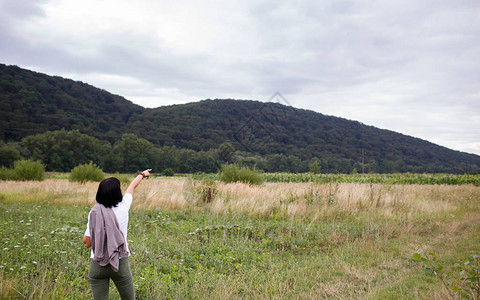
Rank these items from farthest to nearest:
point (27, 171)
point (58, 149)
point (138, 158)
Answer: point (138, 158)
point (58, 149)
point (27, 171)

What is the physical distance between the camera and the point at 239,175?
1750cm

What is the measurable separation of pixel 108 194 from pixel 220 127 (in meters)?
96.2

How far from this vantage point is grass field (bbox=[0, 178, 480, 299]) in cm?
408

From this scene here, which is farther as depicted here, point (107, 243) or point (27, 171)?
point (27, 171)

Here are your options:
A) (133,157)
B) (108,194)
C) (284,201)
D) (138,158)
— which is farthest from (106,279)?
(133,157)

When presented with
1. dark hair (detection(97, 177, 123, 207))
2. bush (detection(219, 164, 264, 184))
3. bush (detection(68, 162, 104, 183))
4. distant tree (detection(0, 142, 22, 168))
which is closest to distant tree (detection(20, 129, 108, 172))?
distant tree (detection(0, 142, 22, 168))

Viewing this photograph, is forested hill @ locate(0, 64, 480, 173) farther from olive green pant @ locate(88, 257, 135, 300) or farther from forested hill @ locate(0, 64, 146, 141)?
olive green pant @ locate(88, 257, 135, 300)

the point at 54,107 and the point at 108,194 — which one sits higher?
the point at 54,107

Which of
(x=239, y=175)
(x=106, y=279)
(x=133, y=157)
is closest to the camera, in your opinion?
(x=106, y=279)

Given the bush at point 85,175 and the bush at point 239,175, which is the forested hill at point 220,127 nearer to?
the bush at point 85,175

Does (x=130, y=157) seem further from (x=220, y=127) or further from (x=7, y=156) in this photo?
(x=220, y=127)

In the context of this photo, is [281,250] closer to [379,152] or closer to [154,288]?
[154,288]

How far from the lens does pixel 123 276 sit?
9.61ft

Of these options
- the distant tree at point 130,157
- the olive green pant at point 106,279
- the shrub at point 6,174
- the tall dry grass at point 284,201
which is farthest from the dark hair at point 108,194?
the distant tree at point 130,157
